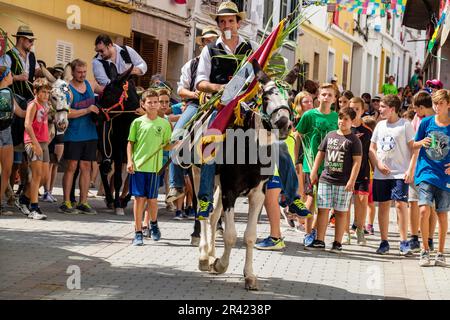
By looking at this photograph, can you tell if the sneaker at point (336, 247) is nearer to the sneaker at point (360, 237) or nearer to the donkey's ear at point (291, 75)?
the sneaker at point (360, 237)

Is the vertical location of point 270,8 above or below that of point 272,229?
above

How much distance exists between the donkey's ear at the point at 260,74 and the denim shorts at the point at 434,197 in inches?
117

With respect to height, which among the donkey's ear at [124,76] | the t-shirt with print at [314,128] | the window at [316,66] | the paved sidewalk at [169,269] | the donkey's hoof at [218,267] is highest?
the window at [316,66]

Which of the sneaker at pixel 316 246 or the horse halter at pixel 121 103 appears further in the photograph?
the horse halter at pixel 121 103

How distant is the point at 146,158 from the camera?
11.4 m

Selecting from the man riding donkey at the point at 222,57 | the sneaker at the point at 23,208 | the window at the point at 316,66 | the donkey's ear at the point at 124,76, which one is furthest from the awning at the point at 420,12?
the window at the point at 316,66

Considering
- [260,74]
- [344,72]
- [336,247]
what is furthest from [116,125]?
[344,72]

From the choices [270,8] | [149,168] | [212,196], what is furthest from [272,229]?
[270,8]

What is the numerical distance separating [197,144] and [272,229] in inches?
96.1

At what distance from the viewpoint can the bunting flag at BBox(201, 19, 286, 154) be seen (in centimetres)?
867

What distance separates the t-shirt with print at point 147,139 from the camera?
1138 centimetres

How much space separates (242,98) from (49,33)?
13.5 meters
